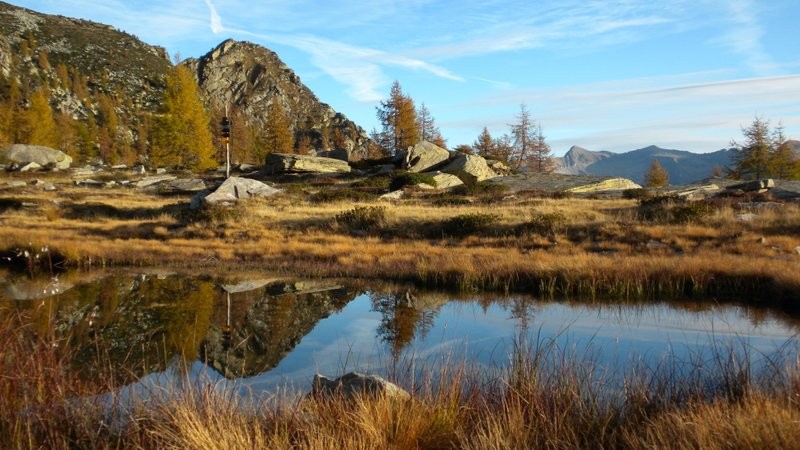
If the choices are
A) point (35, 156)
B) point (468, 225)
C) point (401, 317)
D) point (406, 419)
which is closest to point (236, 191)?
point (468, 225)

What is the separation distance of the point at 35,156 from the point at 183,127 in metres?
14.1

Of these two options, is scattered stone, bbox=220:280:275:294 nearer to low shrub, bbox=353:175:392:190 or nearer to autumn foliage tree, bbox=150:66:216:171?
low shrub, bbox=353:175:392:190

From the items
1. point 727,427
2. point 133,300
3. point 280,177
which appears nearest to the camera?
point 727,427

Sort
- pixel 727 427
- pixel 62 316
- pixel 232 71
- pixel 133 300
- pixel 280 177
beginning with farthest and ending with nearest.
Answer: pixel 232 71 < pixel 280 177 < pixel 133 300 < pixel 62 316 < pixel 727 427

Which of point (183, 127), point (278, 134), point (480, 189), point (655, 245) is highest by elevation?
point (278, 134)

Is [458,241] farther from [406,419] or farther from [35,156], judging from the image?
[35,156]

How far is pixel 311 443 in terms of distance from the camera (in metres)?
3.41

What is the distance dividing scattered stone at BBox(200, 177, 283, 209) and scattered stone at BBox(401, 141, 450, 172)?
11.8 meters

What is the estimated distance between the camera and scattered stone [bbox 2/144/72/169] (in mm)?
50094

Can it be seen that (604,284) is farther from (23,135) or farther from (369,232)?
(23,135)

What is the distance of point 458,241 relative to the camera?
790 inches

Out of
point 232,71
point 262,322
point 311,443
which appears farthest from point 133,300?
point 232,71

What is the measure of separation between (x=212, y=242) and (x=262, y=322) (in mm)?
11556

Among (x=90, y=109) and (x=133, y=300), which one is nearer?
(x=133, y=300)
